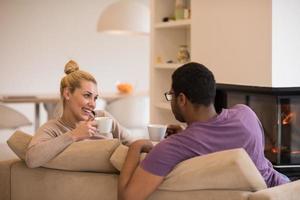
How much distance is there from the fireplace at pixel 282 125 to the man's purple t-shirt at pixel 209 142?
1.38 meters

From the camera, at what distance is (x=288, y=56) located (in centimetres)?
367

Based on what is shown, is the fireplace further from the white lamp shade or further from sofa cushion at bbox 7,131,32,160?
the white lamp shade

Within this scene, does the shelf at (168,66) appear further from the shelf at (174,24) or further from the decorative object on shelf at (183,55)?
the shelf at (174,24)

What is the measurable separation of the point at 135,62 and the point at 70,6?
1262 millimetres

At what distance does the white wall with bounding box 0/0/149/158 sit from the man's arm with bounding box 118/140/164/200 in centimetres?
540

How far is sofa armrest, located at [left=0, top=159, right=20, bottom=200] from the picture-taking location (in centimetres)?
265

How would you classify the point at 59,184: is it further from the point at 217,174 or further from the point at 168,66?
the point at 168,66

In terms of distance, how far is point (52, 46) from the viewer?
302 inches

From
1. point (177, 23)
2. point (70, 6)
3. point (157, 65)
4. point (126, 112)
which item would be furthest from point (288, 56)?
point (70, 6)

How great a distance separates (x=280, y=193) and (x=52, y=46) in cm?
600

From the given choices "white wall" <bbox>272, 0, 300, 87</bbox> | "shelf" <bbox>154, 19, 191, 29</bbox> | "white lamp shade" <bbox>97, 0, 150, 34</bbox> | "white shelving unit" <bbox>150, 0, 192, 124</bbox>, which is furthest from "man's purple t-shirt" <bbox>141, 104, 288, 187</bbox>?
"white lamp shade" <bbox>97, 0, 150, 34</bbox>

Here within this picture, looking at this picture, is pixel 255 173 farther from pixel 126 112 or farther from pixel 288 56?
pixel 126 112

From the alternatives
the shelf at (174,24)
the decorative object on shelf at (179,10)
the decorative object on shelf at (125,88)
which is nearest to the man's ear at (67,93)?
the shelf at (174,24)

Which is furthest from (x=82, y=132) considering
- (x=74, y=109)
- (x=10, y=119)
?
(x=10, y=119)
